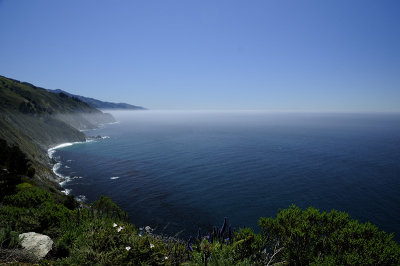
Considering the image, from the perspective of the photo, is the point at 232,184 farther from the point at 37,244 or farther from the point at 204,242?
the point at 37,244

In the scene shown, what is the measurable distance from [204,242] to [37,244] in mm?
10198

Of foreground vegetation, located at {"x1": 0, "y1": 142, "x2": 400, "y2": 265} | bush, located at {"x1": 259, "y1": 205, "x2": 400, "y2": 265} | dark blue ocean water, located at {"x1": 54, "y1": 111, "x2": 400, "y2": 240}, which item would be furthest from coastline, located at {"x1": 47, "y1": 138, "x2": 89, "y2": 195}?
bush, located at {"x1": 259, "y1": 205, "x2": 400, "y2": 265}

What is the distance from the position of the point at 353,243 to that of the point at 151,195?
46.7 meters

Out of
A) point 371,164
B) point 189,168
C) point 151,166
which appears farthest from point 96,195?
point 371,164

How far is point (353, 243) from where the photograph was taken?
1521cm

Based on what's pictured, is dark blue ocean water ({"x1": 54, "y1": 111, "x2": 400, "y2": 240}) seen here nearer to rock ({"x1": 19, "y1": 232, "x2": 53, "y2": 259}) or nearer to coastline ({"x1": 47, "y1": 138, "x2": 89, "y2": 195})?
coastline ({"x1": 47, "y1": 138, "x2": 89, "y2": 195})

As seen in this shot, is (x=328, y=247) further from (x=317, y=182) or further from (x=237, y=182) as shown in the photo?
(x=317, y=182)

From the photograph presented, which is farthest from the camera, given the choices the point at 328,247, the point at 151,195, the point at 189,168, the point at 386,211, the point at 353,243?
the point at 189,168

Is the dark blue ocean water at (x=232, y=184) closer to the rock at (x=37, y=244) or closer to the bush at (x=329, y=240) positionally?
the bush at (x=329, y=240)

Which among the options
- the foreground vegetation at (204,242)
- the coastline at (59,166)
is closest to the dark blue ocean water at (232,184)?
the coastline at (59,166)

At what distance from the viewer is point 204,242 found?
10.8 metres

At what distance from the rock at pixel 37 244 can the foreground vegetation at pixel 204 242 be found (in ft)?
1.37

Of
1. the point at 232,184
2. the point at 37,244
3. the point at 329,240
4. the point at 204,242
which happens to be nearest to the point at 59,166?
the point at 232,184

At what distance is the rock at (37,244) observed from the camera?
39.6 feet
